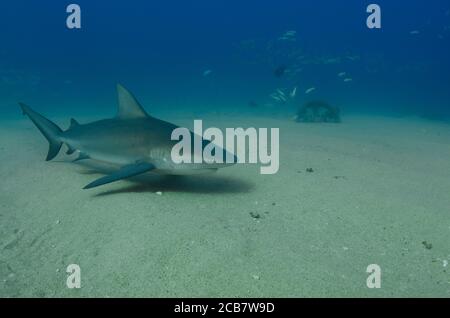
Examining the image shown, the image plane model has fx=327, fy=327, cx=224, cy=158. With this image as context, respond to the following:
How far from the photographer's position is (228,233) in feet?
13.2

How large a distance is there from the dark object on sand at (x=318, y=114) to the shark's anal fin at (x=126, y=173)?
49.5 ft

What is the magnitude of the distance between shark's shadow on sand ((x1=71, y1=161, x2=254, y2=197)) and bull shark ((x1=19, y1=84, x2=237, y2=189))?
13.6 inches

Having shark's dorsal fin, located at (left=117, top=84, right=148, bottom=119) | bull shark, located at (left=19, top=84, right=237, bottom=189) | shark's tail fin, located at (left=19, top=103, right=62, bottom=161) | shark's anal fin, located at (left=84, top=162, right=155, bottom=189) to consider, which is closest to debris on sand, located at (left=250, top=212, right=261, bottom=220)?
bull shark, located at (left=19, top=84, right=237, bottom=189)

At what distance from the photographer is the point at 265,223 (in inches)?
174

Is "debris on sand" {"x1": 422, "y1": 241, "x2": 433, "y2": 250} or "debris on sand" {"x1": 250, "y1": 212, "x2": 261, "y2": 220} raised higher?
"debris on sand" {"x1": 250, "y1": 212, "x2": 261, "y2": 220}

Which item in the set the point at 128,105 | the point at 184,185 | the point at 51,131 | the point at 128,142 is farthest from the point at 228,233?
the point at 51,131

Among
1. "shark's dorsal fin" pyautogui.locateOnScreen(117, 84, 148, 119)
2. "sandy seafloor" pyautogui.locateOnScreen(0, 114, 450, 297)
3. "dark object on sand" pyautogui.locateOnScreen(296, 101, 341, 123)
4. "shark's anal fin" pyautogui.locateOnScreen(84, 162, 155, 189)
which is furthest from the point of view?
"dark object on sand" pyautogui.locateOnScreen(296, 101, 341, 123)

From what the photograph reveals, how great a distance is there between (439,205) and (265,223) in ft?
9.64

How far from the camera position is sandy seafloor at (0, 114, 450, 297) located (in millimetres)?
3201

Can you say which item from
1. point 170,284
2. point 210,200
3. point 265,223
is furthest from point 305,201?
point 170,284

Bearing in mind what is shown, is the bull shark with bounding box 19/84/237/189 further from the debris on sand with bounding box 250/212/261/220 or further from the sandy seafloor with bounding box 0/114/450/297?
the debris on sand with bounding box 250/212/261/220

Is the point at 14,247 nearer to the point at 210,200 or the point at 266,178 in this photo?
the point at 210,200

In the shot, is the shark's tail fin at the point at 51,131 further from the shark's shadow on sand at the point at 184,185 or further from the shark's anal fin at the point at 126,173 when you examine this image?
the shark's anal fin at the point at 126,173

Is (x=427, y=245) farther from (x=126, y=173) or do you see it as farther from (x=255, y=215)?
(x=126, y=173)
